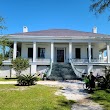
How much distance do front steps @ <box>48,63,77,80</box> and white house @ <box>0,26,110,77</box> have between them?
0.62 m

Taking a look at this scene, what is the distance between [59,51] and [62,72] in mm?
6000

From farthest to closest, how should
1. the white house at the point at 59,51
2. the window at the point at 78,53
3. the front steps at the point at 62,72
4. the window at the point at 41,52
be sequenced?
the window at the point at 78,53, the window at the point at 41,52, the white house at the point at 59,51, the front steps at the point at 62,72

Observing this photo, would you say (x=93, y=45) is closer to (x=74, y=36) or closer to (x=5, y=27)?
(x=74, y=36)

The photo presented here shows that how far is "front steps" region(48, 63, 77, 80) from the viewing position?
17.6 metres

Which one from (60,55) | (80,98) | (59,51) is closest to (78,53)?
(60,55)

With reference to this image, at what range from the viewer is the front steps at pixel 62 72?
17562mm

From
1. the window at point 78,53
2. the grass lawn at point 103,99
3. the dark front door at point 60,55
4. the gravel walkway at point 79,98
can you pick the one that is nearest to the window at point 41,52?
the dark front door at point 60,55

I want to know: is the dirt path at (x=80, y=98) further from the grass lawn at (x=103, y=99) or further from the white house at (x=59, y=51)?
the white house at (x=59, y=51)

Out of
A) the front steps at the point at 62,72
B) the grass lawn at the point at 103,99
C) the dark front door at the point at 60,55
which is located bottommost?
the grass lawn at the point at 103,99

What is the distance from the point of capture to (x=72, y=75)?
1806 cm

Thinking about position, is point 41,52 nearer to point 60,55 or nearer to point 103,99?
point 60,55

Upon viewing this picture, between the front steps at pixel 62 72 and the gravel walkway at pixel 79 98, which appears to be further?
the front steps at pixel 62 72

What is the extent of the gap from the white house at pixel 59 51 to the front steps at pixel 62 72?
617 millimetres

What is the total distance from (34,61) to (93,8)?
11125 millimetres
